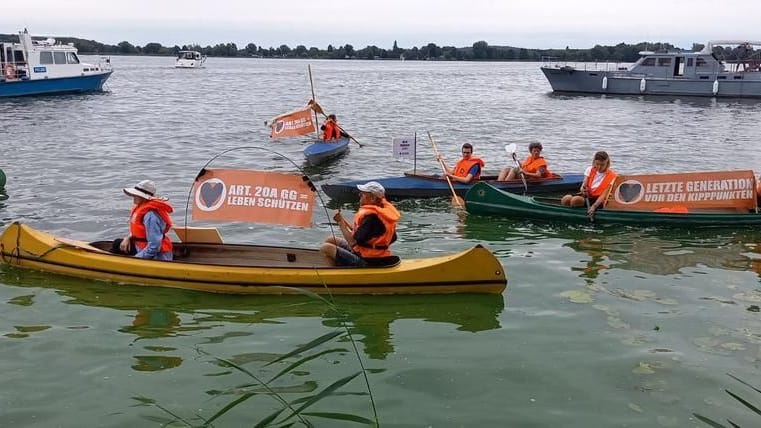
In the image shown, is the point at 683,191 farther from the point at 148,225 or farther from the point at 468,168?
the point at 148,225

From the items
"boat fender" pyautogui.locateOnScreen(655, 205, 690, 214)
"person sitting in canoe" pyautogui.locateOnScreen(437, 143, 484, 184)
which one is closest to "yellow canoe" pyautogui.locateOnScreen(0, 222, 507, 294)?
"boat fender" pyautogui.locateOnScreen(655, 205, 690, 214)

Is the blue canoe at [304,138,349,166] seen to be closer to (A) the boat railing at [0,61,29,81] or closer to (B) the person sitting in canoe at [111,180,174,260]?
(B) the person sitting in canoe at [111,180,174,260]

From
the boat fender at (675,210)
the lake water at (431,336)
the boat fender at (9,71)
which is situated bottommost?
the lake water at (431,336)

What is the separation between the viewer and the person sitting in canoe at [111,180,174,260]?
30.4 ft

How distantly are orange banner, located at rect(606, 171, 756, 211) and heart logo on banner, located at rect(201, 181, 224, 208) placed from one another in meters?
7.21

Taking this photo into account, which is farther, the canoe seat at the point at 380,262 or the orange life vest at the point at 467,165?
the orange life vest at the point at 467,165

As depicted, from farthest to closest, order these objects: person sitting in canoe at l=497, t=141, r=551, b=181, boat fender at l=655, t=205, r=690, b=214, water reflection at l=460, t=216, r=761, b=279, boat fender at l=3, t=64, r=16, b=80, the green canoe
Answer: boat fender at l=3, t=64, r=16, b=80, person sitting in canoe at l=497, t=141, r=551, b=181, boat fender at l=655, t=205, r=690, b=214, the green canoe, water reflection at l=460, t=216, r=761, b=279

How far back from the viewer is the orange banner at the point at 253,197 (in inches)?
382

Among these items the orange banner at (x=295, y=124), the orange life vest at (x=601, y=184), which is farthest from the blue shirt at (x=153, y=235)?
the orange banner at (x=295, y=124)

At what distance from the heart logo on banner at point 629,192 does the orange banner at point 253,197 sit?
20.7 ft

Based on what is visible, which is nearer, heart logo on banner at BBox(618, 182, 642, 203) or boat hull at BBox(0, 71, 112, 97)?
heart logo on banner at BBox(618, 182, 642, 203)

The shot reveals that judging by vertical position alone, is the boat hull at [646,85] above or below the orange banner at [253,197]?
above

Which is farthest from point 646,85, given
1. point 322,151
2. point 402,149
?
point 402,149

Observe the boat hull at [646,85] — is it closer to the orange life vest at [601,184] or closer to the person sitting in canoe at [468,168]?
the person sitting in canoe at [468,168]
